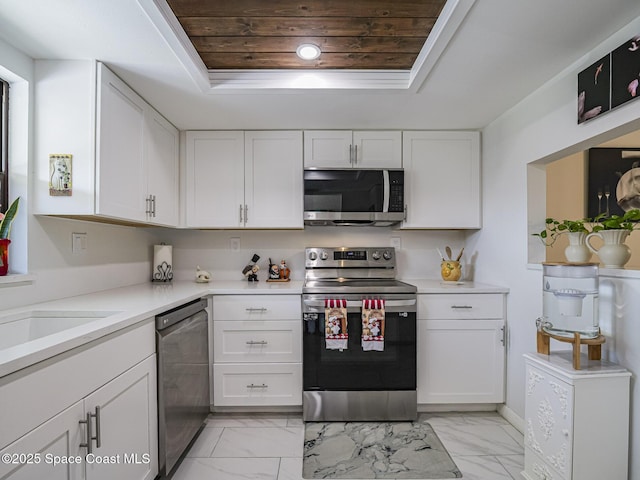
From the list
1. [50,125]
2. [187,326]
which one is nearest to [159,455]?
[187,326]

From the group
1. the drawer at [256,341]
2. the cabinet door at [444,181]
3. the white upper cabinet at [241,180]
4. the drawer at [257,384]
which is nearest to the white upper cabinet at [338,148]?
the white upper cabinet at [241,180]

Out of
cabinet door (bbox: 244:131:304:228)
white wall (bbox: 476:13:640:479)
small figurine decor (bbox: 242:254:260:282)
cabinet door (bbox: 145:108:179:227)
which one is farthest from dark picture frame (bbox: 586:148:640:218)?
cabinet door (bbox: 145:108:179:227)

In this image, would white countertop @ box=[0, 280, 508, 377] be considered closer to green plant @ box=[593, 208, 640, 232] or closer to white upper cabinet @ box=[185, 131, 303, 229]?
white upper cabinet @ box=[185, 131, 303, 229]

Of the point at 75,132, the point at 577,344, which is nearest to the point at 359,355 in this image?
the point at 577,344

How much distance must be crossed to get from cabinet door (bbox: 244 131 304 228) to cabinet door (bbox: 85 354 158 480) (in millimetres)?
1351

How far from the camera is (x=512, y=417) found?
2.22 metres

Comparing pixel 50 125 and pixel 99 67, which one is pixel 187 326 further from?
pixel 99 67

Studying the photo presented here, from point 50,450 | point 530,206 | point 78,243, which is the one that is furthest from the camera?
point 530,206

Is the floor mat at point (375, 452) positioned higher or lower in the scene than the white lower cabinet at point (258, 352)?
lower

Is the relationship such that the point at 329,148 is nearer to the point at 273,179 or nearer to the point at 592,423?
the point at 273,179

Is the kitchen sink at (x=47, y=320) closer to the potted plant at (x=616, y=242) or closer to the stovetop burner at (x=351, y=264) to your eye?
the stovetop burner at (x=351, y=264)

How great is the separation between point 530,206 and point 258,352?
1948mm

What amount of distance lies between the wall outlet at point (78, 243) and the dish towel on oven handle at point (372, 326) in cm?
172

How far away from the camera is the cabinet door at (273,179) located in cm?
262
